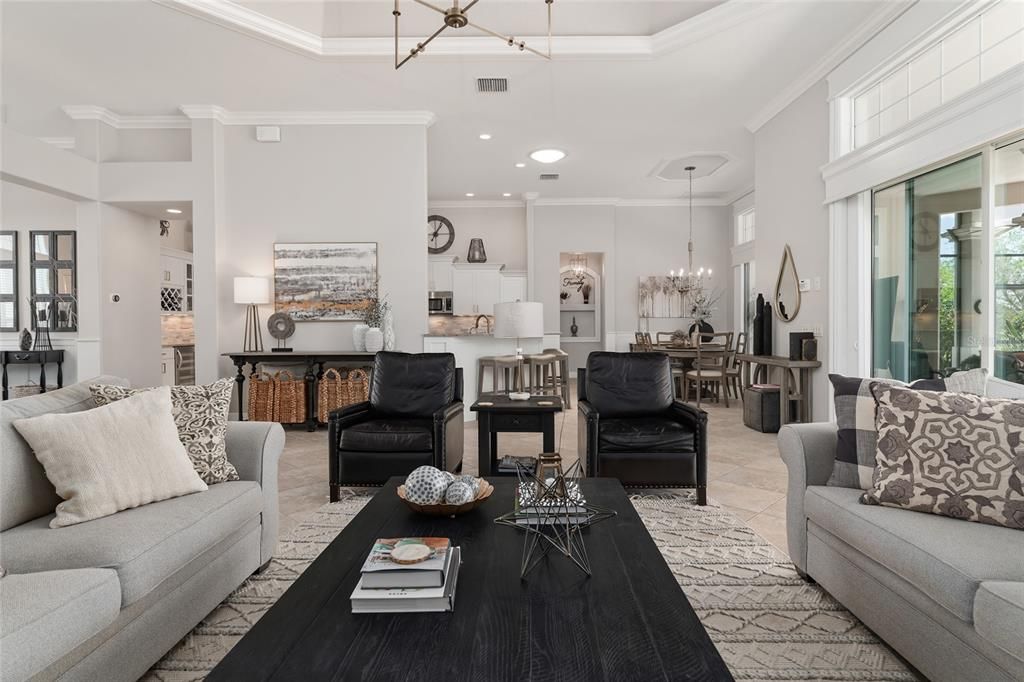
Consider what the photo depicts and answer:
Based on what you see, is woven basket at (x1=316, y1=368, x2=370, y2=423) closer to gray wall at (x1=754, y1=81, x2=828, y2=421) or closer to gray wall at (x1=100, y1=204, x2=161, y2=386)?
gray wall at (x1=100, y1=204, x2=161, y2=386)

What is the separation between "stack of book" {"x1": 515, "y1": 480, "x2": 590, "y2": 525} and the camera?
6.06 feet

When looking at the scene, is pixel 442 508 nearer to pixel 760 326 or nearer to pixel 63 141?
pixel 760 326

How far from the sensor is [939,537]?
1599 mm

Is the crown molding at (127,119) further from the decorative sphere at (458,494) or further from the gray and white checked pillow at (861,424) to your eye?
the gray and white checked pillow at (861,424)

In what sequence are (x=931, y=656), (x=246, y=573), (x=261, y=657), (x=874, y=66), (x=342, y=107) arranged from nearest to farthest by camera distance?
1. (x=261, y=657)
2. (x=931, y=656)
3. (x=246, y=573)
4. (x=874, y=66)
5. (x=342, y=107)

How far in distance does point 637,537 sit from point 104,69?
5802 mm

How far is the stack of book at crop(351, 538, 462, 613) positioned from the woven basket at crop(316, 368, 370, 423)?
14.1ft

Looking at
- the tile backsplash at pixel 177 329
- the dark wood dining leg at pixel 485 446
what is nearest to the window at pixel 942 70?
the dark wood dining leg at pixel 485 446

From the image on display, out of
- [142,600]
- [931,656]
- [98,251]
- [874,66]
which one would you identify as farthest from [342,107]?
[931,656]

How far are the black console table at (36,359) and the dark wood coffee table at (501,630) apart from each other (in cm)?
702

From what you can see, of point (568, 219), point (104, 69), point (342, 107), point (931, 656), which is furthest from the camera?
point (568, 219)

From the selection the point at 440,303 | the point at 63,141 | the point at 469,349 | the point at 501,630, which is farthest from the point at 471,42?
the point at 440,303

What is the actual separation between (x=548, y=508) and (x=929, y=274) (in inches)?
145

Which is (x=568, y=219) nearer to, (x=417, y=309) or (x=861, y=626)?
(x=417, y=309)
